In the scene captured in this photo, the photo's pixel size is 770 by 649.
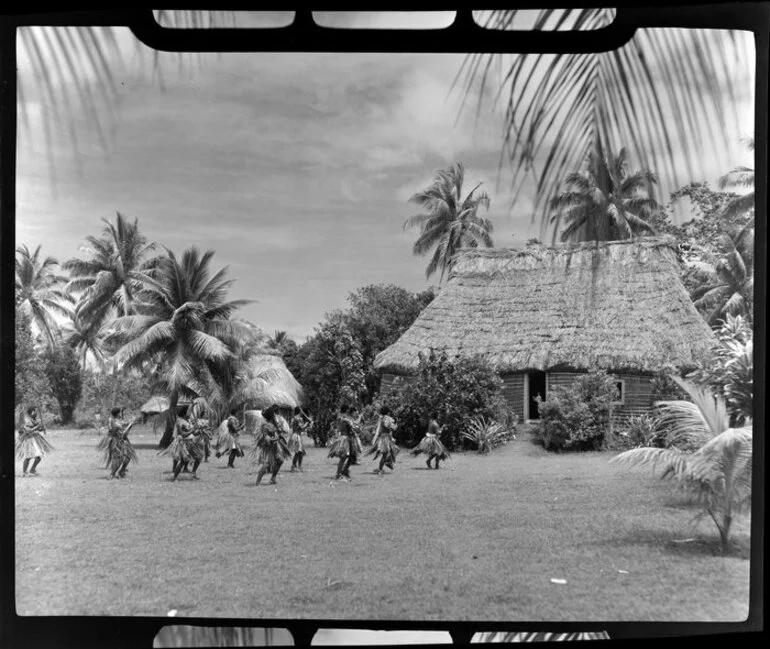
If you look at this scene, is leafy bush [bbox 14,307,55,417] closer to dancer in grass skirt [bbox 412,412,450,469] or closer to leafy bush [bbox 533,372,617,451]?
dancer in grass skirt [bbox 412,412,450,469]

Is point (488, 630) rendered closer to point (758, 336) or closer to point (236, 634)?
point (236, 634)

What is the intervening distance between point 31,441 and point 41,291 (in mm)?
1030

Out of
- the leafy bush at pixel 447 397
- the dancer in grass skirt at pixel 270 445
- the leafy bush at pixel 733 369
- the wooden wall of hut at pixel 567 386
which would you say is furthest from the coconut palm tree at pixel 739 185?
the dancer in grass skirt at pixel 270 445

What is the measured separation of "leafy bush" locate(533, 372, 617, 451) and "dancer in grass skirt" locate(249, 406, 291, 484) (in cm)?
209

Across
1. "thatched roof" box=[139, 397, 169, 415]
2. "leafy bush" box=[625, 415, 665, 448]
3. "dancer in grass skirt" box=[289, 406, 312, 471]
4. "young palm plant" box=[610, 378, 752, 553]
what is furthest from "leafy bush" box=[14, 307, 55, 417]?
"leafy bush" box=[625, 415, 665, 448]

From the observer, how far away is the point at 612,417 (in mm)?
6016

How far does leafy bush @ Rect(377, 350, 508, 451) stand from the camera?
608 centimetres

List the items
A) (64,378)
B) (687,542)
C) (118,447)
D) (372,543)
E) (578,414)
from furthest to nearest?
(578,414) < (118,447) < (372,543) < (64,378) < (687,542)

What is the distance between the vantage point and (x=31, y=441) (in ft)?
16.8

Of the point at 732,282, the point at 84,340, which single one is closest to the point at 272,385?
the point at 84,340

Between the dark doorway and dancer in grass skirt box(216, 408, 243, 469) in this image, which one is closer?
dancer in grass skirt box(216, 408, 243, 469)

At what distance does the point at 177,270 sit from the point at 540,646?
3.51 meters

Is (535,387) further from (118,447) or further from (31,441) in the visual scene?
(31,441)

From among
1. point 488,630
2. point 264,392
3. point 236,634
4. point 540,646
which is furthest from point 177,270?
point 540,646
